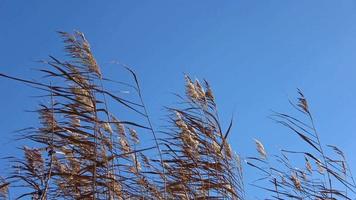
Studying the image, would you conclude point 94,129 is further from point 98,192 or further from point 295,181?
point 295,181

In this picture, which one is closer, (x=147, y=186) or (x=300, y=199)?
(x=147, y=186)

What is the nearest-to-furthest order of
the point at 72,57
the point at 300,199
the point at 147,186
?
the point at 147,186 → the point at 72,57 → the point at 300,199

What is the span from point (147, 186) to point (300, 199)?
156cm

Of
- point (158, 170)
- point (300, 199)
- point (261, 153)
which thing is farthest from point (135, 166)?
point (261, 153)

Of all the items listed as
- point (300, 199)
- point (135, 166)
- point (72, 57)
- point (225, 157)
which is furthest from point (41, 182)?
point (300, 199)

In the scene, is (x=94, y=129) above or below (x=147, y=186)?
above

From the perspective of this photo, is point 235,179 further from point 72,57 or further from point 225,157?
point 72,57

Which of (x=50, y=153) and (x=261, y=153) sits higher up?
(x=261, y=153)

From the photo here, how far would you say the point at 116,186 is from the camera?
3834mm

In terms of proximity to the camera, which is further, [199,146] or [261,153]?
[261,153]

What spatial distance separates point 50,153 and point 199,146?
4.57 ft

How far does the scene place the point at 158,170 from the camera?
13.4 ft

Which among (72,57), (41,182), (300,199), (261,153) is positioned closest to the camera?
(41,182)

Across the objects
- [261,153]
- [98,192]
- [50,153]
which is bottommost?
[98,192]
